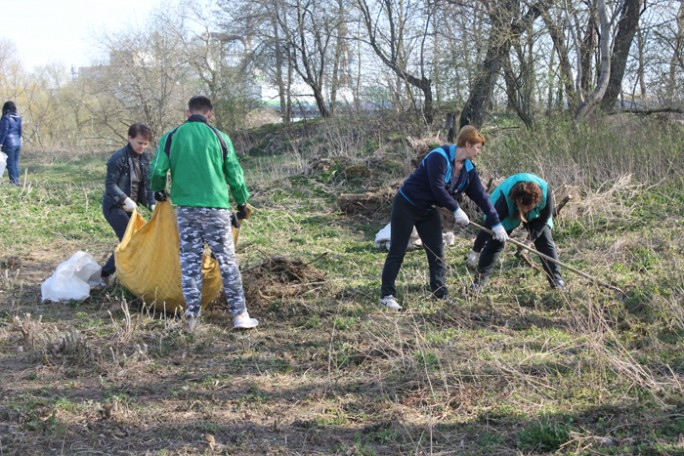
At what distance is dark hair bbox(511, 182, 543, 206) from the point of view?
206 inches

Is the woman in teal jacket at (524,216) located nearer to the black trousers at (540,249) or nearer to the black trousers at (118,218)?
the black trousers at (540,249)

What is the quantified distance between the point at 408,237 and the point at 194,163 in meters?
1.81

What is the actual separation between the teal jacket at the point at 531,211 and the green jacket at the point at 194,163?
2.42 metres

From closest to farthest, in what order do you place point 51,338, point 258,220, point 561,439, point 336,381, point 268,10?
point 561,439 < point 336,381 < point 51,338 < point 258,220 < point 268,10

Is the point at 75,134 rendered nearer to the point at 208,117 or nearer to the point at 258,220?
the point at 258,220

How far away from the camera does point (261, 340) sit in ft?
15.0

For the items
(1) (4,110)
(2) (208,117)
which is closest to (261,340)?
(2) (208,117)

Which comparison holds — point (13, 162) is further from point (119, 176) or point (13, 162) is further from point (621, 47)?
point (621, 47)

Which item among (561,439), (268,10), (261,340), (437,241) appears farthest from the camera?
(268,10)

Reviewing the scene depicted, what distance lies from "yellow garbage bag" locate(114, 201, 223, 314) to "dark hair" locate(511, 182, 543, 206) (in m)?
2.51

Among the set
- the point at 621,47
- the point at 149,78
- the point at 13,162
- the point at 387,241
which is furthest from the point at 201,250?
the point at 149,78

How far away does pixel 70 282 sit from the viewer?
5410 mm

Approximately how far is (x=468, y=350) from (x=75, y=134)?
2440 cm

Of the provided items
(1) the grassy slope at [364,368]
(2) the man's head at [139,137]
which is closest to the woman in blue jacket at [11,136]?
(1) the grassy slope at [364,368]
